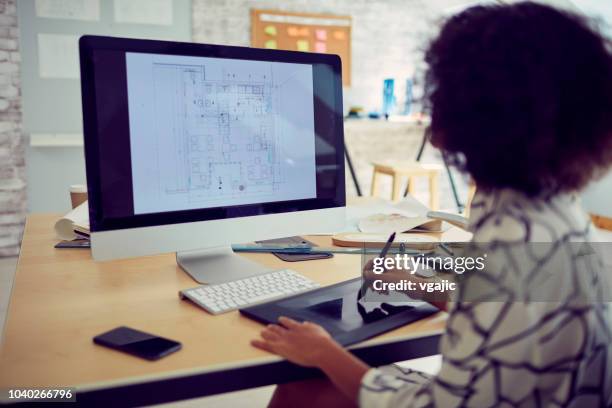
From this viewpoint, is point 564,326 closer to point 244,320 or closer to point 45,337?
point 244,320

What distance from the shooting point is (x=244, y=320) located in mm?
875

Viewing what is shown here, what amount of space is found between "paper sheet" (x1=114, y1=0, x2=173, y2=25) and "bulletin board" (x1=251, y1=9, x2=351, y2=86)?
26.5 inches

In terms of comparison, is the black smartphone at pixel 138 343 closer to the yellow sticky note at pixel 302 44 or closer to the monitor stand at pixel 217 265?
the monitor stand at pixel 217 265

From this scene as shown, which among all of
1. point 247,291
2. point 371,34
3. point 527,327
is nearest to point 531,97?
point 527,327

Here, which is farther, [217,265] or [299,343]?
[217,265]

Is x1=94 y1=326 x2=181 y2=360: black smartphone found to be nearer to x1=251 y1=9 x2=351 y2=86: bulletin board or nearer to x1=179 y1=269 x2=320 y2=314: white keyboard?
x1=179 y1=269 x2=320 y2=314: white keyboard

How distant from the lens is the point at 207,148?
42.6 inches

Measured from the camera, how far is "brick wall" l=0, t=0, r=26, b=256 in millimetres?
3516

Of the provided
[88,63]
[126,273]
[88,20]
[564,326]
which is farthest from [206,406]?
[88,20]

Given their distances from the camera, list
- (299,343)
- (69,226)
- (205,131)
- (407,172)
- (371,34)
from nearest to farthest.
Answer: (299,343), (205,131), (69,226), (407,172), (371,34)

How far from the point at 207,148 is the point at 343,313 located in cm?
42

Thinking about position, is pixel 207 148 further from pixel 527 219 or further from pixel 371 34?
pixel 371 34

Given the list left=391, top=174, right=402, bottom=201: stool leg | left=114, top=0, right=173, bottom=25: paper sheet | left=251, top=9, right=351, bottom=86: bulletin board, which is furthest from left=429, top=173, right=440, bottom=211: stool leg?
left=114, top=0, right=173, bottom=25: paper sheet

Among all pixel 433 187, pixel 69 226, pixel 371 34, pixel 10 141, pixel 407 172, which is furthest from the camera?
pixel 371 34
